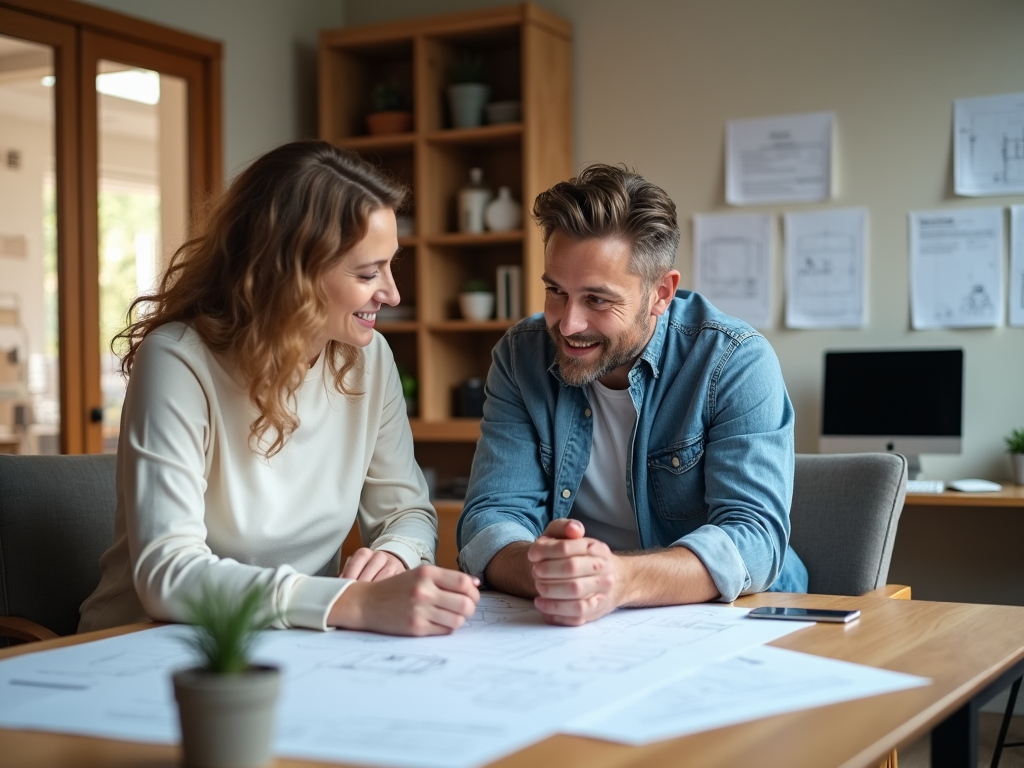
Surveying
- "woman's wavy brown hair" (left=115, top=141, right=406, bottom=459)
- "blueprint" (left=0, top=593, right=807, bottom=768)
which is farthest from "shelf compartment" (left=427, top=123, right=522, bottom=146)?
"blueprint" (left=0, top=593, right=807, bottom=768)

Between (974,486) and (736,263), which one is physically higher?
(736,263)

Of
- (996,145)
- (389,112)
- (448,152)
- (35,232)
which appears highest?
(389,112)

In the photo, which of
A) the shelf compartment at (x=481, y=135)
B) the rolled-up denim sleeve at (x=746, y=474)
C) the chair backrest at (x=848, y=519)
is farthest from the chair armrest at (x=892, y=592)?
the shelf compartment at (x=481, y=135)

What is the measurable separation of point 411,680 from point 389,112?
365cm

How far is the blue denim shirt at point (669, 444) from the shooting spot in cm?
168

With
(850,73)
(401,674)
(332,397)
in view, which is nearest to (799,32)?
(850,73)

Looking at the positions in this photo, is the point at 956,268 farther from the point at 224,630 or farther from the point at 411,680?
the point at 224,630

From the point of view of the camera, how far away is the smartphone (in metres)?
1.36

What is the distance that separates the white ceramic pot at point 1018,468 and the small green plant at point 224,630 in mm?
3246

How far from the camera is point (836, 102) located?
3.96 metres

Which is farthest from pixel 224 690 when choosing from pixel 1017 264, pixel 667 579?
pixel 1017 264

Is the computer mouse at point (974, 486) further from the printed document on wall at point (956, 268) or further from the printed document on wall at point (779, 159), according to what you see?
the printed document on wall at point (779, 159)

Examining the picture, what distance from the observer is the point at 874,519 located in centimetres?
203

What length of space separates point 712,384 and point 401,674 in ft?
2.84
